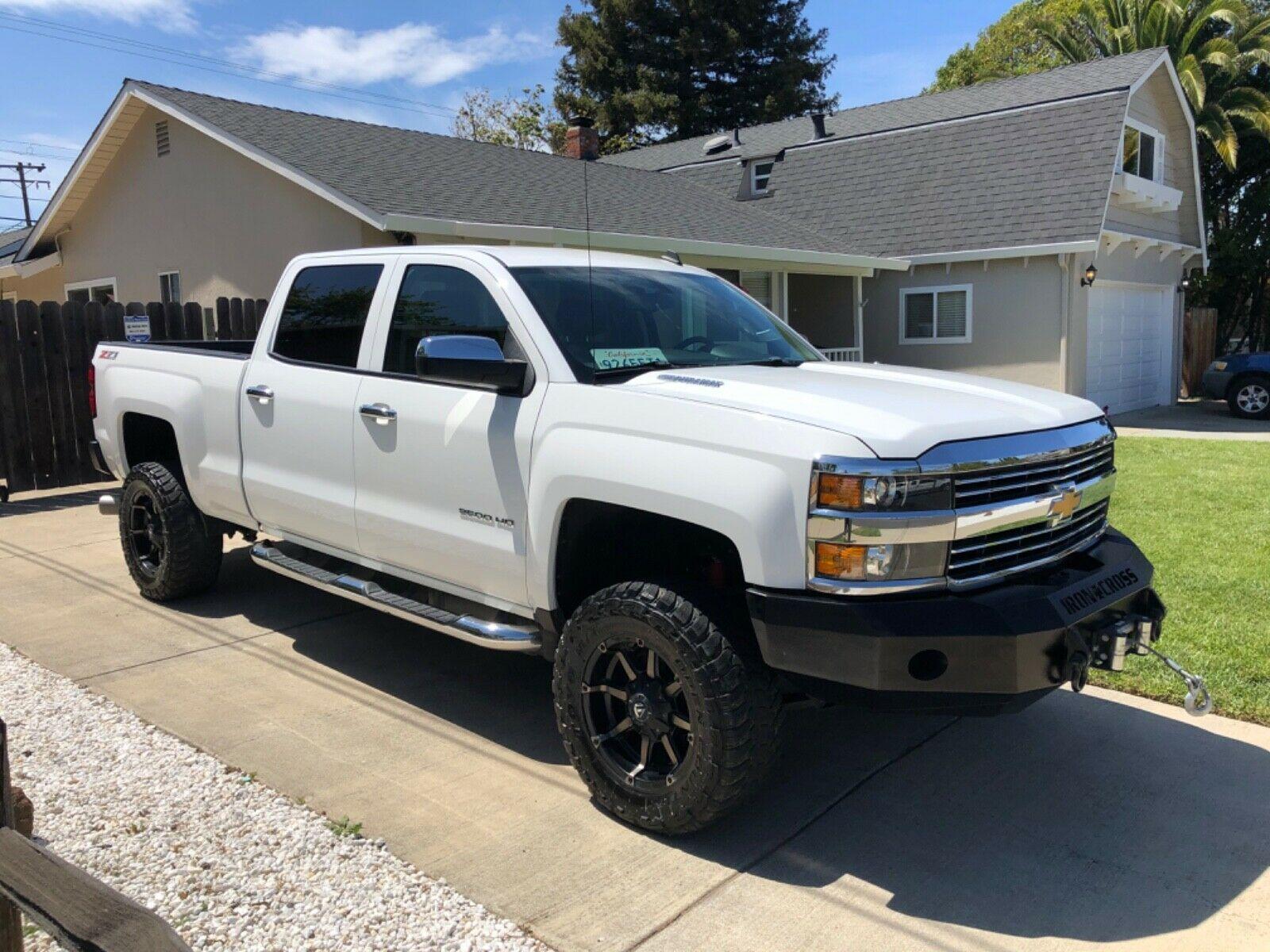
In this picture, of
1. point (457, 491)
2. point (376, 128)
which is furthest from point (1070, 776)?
point (376, 128)

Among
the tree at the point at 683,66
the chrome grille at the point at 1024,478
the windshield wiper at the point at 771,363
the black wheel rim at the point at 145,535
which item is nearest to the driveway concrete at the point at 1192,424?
the windshield wiper at the point at 771,363

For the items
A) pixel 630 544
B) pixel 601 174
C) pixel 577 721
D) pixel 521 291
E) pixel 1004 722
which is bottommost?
pixel 1004 722

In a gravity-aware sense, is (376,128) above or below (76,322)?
above

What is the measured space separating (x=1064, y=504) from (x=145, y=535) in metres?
5.42

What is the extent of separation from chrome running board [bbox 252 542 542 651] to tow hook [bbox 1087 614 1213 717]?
6.62ft

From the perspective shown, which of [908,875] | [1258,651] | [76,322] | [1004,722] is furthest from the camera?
[76,322]

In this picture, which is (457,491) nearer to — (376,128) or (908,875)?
(908,875)

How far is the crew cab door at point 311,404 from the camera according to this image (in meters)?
4.86

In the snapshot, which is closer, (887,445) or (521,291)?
(887,445)

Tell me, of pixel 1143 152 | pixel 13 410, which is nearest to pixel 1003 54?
pixel 1143 152

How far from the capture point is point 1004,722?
185 inches

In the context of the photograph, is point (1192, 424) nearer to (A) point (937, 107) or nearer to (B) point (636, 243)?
(A) point (937, 107)

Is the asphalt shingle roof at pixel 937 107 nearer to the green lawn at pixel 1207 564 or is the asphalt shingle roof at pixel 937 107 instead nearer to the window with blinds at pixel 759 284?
the window with blinds at pixel 759 284

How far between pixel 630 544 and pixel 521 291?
1.14 meters
